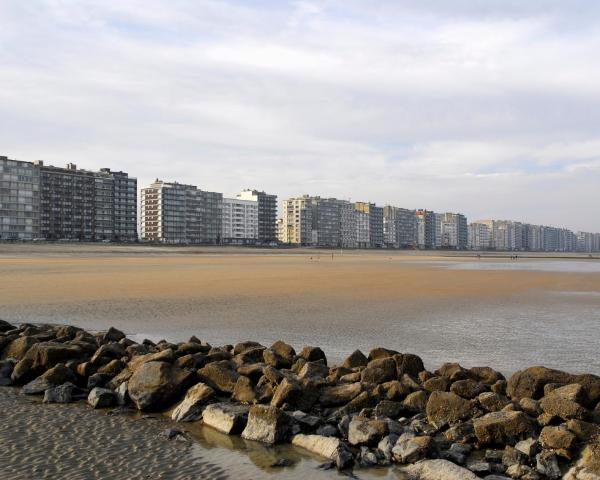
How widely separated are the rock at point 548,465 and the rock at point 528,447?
102 millimetres

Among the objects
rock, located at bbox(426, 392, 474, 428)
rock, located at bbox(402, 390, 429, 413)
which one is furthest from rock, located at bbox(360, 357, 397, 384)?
rock, located at bbox(426, 392, 474, 428)

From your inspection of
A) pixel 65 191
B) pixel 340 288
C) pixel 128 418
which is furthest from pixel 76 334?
Answer: pixel 65 191

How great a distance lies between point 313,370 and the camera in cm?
924

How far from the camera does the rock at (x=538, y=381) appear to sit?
7885mm

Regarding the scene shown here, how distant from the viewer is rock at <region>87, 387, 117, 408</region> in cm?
849

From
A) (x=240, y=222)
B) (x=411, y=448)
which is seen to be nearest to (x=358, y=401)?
(x=411, y=448)

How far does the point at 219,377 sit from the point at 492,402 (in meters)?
3.99

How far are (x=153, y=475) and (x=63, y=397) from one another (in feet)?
11.7

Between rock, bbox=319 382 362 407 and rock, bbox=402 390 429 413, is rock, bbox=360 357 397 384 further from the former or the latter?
rock, bbox=402 390 429 413

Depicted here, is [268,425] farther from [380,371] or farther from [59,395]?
[59,395]

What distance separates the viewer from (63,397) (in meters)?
8.73

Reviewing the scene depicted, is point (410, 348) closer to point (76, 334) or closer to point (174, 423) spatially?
point (174, 423)

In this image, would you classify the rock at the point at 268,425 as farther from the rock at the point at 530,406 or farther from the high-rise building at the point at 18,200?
the high-rise building at the point at 18,200

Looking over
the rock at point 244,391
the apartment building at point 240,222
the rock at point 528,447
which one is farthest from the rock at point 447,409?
the apartment building at point 240,222
